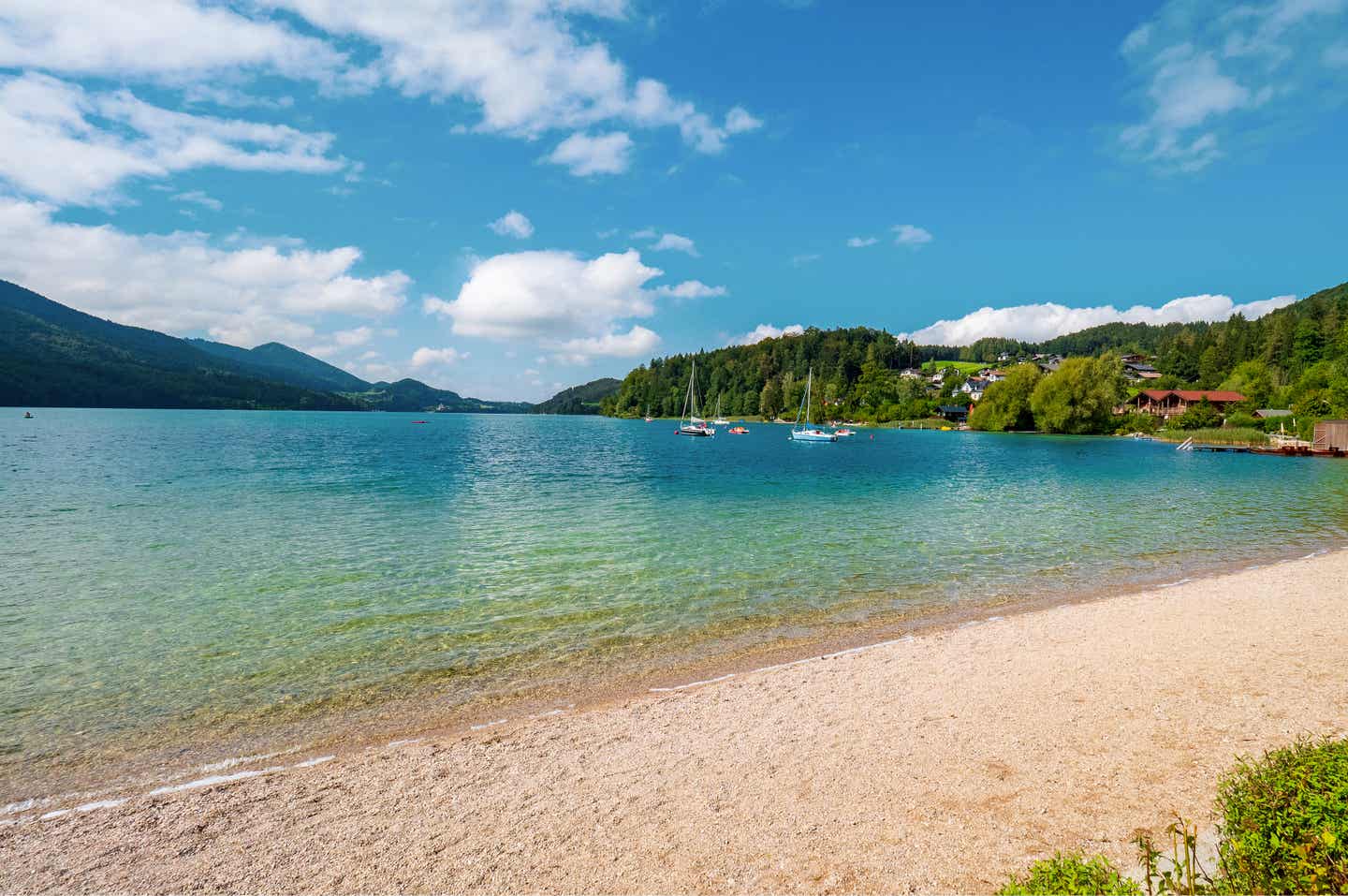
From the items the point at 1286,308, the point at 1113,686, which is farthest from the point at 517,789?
the point at 1286,308

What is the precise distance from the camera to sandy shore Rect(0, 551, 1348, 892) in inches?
228

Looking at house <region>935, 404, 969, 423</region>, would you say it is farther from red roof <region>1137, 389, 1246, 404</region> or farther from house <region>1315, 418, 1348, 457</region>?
house <region>1315, 418, 1348, 457</region>

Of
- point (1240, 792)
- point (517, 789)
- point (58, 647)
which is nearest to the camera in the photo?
point (1240, 792)

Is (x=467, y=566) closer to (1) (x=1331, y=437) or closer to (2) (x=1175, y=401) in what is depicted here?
(1) (x=1331, y=437)

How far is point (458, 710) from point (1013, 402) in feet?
541

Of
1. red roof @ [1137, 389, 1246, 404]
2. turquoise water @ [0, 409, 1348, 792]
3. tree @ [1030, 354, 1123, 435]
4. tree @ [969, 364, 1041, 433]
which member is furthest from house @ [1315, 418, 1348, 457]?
tree @ [969, 364, 1041, 433]

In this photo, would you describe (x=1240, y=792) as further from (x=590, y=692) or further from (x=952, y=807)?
(x=590, y=692)

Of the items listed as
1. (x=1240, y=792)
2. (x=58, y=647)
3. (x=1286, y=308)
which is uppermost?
(x=1286, y=308)

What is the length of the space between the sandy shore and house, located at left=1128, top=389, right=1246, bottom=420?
15974cm

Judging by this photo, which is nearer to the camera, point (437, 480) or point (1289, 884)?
point (1289, 884)

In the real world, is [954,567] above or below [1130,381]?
below

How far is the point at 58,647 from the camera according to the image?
13.0m

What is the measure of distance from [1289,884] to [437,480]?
167 ft

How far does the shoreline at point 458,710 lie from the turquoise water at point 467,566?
531 millimetres
